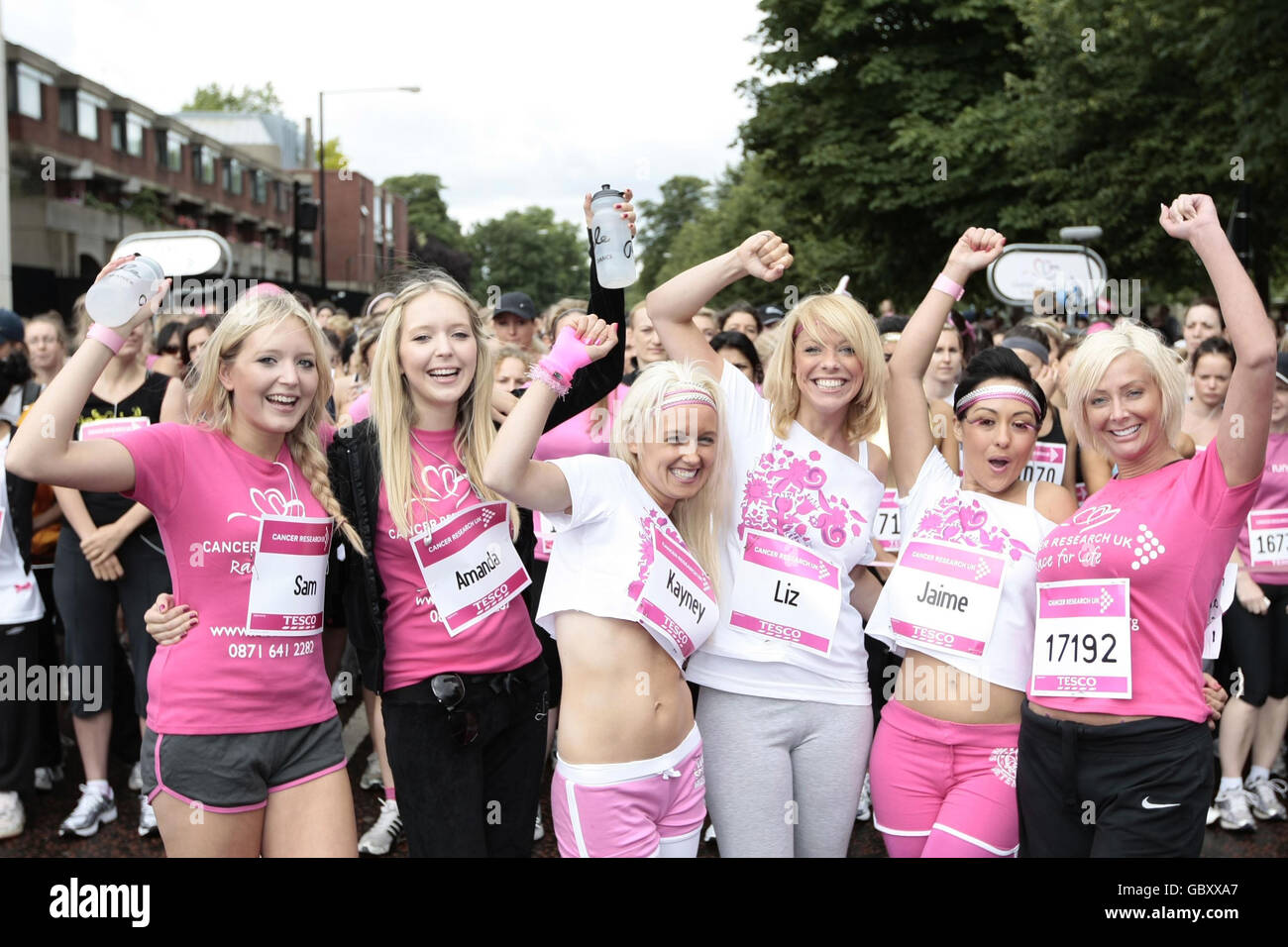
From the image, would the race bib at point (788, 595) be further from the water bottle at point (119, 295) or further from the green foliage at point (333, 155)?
the green foliage at point (333, 155)

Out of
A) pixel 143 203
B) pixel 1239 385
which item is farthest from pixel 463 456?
pixel 143 203

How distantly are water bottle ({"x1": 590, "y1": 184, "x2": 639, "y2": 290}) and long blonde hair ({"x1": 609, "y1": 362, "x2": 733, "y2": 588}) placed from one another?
238mm

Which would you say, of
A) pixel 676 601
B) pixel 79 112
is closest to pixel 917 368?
pixel 676 601

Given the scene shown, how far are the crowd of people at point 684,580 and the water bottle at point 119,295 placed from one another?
1.6 inches

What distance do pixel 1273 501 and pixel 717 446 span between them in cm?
322

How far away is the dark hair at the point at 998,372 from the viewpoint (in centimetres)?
318

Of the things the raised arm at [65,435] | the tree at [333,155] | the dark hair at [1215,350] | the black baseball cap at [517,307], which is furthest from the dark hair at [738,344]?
the tree at [333,155]

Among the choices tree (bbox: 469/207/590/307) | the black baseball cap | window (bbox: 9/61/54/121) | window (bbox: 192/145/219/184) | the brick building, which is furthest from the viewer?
tree (bbox: 469/207/590/307)

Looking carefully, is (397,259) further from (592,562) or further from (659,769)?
(659,769)

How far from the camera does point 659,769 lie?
269 centimetres

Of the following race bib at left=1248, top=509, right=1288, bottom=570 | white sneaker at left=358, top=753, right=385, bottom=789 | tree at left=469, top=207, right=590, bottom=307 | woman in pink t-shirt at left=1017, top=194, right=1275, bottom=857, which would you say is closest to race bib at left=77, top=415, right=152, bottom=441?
white sneaker at left=358, top=753, right=385, bottom=789

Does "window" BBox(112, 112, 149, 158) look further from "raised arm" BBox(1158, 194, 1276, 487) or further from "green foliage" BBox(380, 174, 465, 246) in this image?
"green foliage" BBox(380, 174, 465, 246)

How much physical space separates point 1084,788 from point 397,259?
2.30 m

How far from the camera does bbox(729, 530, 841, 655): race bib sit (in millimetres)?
2918
